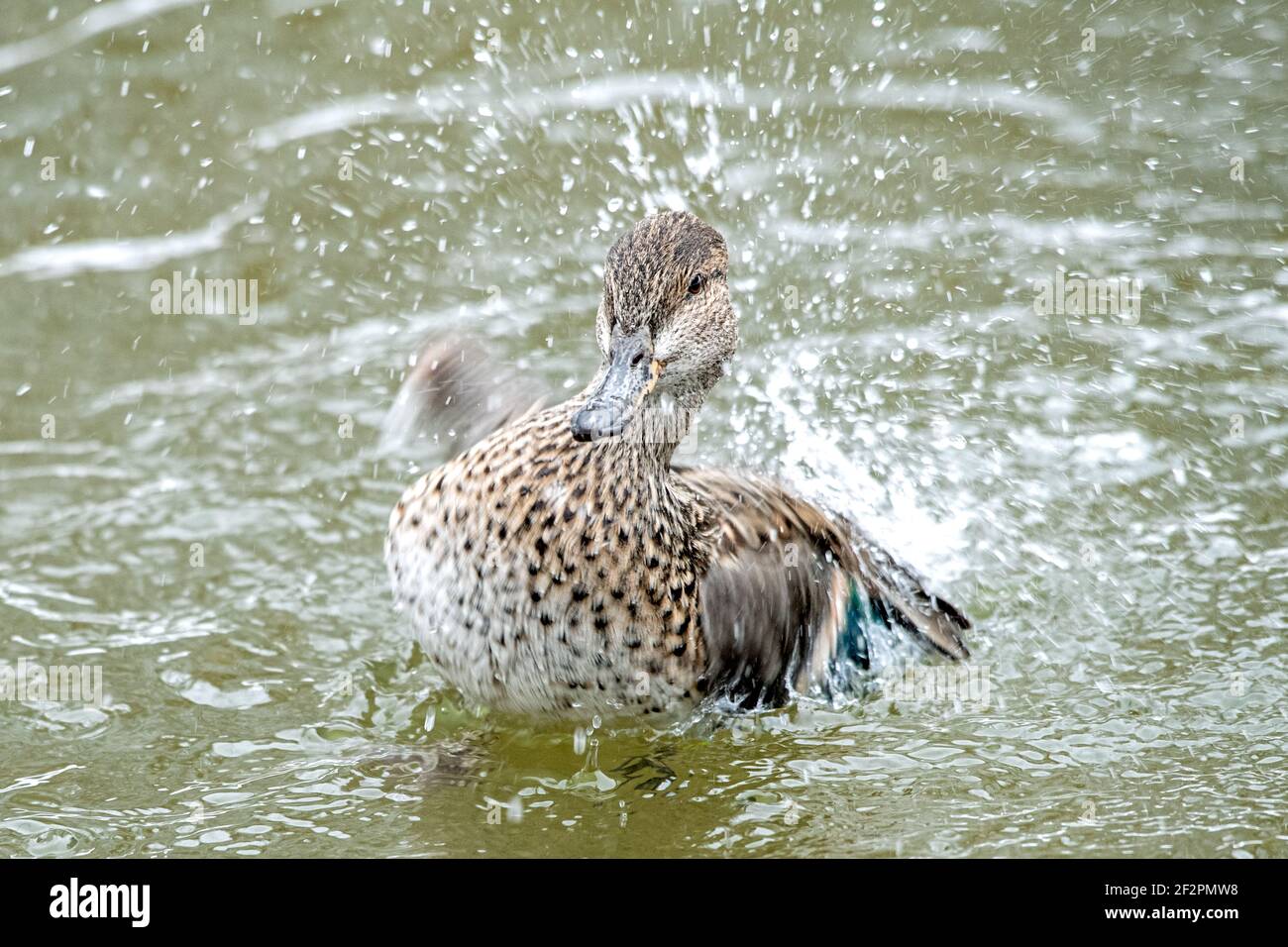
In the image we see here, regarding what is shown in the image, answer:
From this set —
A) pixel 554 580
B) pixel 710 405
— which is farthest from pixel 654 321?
pixel 710 405

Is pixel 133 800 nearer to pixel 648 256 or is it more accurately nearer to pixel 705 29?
pixel 648 256

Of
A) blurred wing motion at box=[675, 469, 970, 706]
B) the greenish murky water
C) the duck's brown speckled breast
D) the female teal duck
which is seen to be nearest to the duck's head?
the female teal duck

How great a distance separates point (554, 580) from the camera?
3992 millimetres

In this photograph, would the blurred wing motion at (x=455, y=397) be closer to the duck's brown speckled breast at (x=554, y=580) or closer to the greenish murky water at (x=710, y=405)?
the greenish murky water at (x=710, y=405)

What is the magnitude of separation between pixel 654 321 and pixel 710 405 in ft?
7.25

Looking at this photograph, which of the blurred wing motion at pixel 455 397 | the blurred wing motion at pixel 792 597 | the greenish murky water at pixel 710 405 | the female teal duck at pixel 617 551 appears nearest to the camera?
the female teal duck at pixel 617 551

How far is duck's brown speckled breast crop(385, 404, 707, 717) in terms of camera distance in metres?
4.00

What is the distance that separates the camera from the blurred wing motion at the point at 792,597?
14.3ft

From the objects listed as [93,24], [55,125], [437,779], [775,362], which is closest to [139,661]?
[437,779]

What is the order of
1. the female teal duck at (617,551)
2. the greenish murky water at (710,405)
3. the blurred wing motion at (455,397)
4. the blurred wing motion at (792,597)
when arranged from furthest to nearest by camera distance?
1. the blurred wing motion at (455,397)
2. the blurred wing motion at (792,597)
3. the greenish murky water at (710,405)
4. the female teal duck at (617,551)

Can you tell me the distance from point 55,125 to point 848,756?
17.8 feet

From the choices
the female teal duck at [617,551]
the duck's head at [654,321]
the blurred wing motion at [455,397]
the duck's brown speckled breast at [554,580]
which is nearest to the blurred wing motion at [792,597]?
the female teal duck at [617,551]

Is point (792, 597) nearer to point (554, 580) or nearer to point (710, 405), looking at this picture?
point (554, 580)

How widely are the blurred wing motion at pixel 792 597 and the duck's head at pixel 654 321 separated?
493 mm
